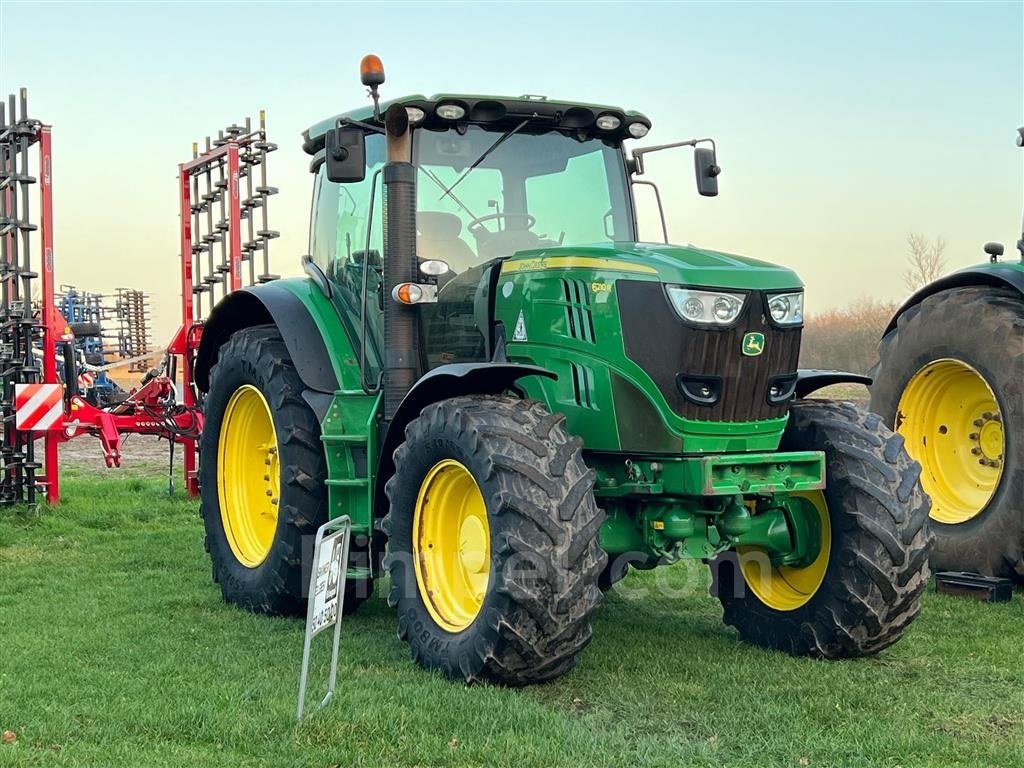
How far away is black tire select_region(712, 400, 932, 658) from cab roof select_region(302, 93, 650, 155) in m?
1.92

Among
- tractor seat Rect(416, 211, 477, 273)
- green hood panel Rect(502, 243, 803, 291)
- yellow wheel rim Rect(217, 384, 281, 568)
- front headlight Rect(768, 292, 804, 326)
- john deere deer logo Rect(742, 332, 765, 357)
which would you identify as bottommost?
yellow wheel rim Rect(217, 384, 281, 568)

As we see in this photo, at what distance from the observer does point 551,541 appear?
16.4 feet

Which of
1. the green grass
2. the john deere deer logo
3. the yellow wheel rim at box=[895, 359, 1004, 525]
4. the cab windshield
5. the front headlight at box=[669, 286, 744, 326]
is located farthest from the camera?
the yellow wheel rim at box=[895, 359, 1004, 525]

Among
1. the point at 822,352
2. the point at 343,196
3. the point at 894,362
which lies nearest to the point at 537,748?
the point at 343,196

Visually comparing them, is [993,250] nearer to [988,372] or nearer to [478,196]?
[988,372]

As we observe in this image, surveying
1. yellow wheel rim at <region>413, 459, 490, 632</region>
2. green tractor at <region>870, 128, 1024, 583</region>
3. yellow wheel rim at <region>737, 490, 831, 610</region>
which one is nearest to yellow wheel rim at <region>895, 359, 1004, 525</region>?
green tractor at <region>870, 128, 1024, 583</region>

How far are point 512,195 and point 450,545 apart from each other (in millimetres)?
1930

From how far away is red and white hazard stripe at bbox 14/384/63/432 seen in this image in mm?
10641

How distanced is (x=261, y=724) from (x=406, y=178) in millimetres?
2708

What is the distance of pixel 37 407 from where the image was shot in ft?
35.0

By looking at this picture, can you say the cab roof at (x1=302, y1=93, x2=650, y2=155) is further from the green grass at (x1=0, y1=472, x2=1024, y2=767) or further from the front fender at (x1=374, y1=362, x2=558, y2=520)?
the green grass at (x1=0, y1=472, x2=1024, y2=767)

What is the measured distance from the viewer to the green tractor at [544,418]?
17.1 feet

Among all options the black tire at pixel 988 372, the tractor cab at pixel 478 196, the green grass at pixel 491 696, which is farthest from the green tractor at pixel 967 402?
the tractor cab at pixel 478 196

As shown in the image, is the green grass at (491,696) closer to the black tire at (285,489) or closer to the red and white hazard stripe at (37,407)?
the black tire at (285,489)
